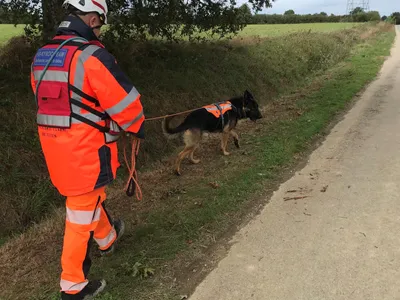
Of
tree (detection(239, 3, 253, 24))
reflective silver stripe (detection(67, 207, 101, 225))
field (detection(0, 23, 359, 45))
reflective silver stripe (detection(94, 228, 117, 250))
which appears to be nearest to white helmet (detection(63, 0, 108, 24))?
reflective silver stripe (detection(67, 207, 101, 225))

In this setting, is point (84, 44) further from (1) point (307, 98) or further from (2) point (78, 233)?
(1) point (307, 98)

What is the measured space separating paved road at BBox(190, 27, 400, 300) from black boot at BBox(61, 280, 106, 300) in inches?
32.9

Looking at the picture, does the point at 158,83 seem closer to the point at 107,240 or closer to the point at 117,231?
the point at 117,231

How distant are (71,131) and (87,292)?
4.57ft

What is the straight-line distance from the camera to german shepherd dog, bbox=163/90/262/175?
20.6 feet

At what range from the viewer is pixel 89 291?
307 cm

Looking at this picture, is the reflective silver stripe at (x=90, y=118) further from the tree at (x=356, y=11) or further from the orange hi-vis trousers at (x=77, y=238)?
the tree at (x=356, y=11)

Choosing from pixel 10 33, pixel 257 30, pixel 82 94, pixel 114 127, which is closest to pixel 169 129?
pixel 114 127

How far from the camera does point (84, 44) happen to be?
2.73m

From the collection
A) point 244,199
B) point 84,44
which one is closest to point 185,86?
point 244,199

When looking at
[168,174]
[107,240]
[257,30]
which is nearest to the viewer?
[107,240]

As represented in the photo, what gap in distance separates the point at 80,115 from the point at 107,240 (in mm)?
1519

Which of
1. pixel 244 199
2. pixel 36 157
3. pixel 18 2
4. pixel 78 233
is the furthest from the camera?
pixel 18 2

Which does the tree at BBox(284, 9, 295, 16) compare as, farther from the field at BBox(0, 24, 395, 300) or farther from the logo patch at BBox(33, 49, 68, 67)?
the logo patch at BBox(33, 49, 68, 67)
